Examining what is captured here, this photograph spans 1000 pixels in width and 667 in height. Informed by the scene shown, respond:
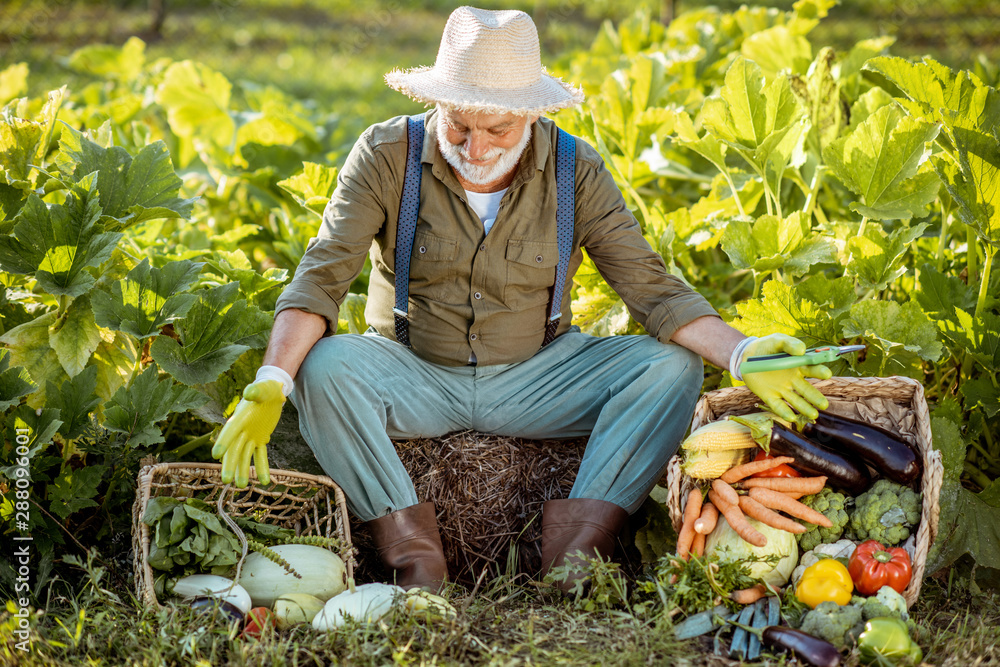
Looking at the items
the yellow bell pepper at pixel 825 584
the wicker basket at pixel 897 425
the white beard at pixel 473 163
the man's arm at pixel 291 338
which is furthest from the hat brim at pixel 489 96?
the yellow bell pepper at pixel 825 584

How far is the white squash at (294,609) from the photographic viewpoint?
2.25 metres

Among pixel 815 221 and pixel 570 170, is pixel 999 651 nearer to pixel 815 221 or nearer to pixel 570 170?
pixel 570 170

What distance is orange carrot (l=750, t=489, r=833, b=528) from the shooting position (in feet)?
7.71

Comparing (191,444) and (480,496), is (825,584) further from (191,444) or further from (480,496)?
(191,444)

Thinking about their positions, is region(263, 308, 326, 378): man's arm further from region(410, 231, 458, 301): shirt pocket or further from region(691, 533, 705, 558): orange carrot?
region(691, 533, 705, 558): orange carrot

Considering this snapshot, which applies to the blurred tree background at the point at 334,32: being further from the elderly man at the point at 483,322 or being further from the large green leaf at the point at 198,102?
the elderly man at the point at 483,322

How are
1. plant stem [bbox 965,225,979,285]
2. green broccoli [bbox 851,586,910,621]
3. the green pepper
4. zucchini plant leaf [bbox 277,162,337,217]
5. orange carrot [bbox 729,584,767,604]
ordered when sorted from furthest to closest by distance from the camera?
1. zucchini plant leaf [bbox 277,162,337,217]
2. plant stem [bbox 965,225,979,285]
3. orange carrot [bbox 729,584,767,604]
4. green broccoli [bbox 851,586,910,621]
5. the green pepper

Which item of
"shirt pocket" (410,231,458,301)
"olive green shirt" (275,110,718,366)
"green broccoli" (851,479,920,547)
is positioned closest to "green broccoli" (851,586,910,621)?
"green broccoli" (851,479,920,547)

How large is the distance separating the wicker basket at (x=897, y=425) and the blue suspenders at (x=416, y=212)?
604 mm

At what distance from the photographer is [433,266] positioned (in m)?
2.73

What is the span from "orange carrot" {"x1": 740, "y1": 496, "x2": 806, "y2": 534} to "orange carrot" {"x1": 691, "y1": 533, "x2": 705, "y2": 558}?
138mm

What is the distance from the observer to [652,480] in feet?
8.77

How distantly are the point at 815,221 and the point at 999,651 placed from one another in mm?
2178

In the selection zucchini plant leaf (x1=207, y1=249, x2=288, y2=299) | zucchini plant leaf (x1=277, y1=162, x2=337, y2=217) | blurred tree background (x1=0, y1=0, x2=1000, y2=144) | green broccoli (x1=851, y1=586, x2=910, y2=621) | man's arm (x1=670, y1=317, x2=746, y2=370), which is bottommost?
green broccoli (x1=851, y1=586, x2=910, y2=621)
